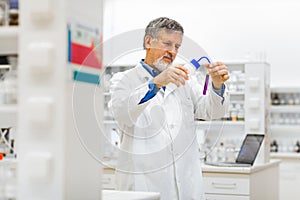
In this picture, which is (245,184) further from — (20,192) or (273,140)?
(273,140)

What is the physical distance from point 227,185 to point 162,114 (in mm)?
1734

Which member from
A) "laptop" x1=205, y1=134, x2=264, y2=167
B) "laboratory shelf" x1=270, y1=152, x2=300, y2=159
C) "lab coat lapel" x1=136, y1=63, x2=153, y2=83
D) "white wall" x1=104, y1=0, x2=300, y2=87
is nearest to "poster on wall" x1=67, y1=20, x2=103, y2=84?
"lab coat lapel" x1=136, y1=63, x2=153, y2=83

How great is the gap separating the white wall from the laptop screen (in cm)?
313

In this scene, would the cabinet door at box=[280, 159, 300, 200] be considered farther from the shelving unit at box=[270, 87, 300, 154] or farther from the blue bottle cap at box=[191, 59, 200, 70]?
the blue bottle cap at box=[191, 59, 200, 70]

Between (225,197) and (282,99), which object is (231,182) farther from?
(282,99)

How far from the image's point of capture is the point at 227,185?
445cm

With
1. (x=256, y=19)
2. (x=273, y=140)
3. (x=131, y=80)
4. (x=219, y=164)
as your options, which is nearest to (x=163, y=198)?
(x=131, y=80)

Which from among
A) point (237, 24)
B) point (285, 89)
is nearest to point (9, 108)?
point (285, 89)

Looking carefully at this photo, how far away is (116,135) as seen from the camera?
2.87 meters

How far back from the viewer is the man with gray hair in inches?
105

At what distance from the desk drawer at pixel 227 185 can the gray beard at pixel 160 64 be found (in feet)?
6.48

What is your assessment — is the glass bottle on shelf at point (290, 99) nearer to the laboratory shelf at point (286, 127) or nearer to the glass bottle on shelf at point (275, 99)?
the glass bottle on shelf at point (275, 99)

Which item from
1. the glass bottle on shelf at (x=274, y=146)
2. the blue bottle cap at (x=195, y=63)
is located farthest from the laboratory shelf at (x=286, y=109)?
the blue bottle cap at (x=195, y=63)

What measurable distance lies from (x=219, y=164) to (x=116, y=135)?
1.94m
